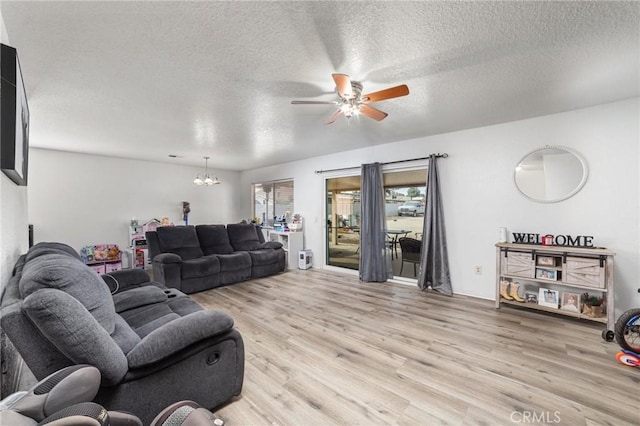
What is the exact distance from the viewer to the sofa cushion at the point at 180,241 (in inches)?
176

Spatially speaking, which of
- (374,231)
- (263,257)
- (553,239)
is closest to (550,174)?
(553,239)

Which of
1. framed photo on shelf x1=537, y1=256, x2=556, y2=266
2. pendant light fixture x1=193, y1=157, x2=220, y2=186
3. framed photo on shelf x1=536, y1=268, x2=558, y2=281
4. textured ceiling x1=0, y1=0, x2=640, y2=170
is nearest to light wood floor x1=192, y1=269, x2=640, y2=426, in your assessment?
framed photo on shelf x1=536, y1=268, x2=558, y2=281

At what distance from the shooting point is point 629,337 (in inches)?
93.2

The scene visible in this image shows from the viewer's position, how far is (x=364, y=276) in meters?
4.79

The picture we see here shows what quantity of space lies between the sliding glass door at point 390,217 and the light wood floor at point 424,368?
1790mm

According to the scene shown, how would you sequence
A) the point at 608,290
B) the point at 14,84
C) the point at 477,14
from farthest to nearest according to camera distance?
the point at 608,290 → the point at 477,14 → the point at 14,84

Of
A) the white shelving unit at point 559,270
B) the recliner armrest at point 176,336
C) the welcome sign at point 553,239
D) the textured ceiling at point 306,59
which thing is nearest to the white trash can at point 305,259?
the textured ceiling at point 306,59

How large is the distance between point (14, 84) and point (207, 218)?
614 cm

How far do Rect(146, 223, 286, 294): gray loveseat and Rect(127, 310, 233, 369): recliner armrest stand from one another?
2.82 metres

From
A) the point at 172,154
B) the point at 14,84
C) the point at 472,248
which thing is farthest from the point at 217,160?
the point at 472,248

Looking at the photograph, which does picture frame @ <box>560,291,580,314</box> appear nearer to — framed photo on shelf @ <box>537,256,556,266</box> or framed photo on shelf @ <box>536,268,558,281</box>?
framed photo on shelf @ <box>536,268,558,281</box>

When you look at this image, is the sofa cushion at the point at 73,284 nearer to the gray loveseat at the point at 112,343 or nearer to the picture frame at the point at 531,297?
the gray loveseat at the point at 112,343

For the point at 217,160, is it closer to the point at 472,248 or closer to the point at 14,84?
the point at 14,84

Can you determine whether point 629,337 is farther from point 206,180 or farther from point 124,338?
point 206,180
